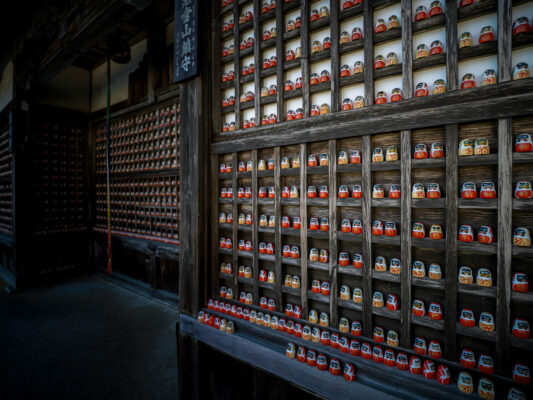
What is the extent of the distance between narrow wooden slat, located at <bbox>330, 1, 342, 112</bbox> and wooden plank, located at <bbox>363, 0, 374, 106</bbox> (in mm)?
229

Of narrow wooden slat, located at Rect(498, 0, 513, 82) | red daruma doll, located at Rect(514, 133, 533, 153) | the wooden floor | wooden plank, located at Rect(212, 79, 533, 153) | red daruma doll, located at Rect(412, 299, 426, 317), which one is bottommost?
the wooden floor

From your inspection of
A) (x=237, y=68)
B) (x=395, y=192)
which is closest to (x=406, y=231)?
(x=395, y=192)

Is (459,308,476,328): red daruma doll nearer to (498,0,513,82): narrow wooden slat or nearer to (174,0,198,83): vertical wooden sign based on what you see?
(498,0,513,82): narrow wooden slat

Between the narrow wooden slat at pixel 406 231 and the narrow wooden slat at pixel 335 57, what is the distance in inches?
24.7

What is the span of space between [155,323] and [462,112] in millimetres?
5573

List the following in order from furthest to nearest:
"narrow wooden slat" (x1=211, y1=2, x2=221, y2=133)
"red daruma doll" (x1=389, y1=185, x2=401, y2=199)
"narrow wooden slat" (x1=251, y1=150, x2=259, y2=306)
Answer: "narrow wooden slat" (x1=211, y1=2, x2=221, y2=133) → "narrow wooden slat" (x1=251, y1=150, x2=259, y2=306) → "red daruma doll" (x1=389, y1=185, x2=401, y2=199)

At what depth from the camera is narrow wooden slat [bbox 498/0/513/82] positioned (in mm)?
1515

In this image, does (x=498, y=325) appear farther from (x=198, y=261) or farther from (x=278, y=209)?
(x=198, y=261)

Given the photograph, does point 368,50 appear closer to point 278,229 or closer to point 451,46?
point 451,46

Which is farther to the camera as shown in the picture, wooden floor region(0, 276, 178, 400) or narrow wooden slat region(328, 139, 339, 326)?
wooden floor region(0, 276, 178, 400)

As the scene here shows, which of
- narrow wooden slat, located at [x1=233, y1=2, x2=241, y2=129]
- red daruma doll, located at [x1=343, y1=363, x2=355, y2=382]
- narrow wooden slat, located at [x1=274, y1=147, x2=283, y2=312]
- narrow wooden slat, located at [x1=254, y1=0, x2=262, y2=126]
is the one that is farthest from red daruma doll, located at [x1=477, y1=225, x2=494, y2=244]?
narrow wooden slat, located at [x1=233, y1=2, x2=241, y2=129]

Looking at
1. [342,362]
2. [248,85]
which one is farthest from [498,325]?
[248,85]

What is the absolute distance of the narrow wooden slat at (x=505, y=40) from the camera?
151 cm

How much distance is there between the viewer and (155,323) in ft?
15.6
